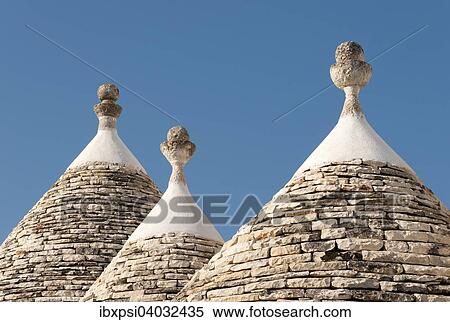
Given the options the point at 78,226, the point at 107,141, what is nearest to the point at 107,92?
the point at 107,141

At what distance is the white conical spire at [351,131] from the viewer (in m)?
10.4

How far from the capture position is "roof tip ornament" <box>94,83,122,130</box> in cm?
1809

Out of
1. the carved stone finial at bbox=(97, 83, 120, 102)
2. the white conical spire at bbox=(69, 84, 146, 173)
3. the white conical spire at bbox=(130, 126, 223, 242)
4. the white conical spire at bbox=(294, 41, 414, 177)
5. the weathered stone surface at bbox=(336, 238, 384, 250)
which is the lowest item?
the weathered stone surface at bbox=(336, 238, 384, 250)

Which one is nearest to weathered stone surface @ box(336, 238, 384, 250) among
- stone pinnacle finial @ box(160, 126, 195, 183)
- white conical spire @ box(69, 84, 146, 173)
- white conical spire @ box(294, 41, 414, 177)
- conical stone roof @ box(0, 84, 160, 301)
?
white conical spire @ box(294, 41, 414, 177)

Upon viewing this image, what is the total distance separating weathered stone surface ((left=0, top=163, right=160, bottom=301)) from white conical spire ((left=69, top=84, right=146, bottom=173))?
17cm

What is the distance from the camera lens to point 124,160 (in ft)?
57.2

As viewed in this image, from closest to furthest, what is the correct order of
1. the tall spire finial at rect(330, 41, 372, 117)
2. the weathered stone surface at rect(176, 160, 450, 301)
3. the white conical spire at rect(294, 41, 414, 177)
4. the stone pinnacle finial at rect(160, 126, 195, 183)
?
the weathered stone surface at rect(176, 160, 450, 301) < the white conical spire at rect(294, 41, 414, 177) < the tall spire finial at rect(330, 41, 372, 117) < the stone pinnacle finial at rect(160, 126, 195, 183)

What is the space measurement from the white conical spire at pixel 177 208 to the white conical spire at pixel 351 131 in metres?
3.73

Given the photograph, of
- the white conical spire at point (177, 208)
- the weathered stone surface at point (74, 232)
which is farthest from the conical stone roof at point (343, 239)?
the weathered stone surface at point (74, 232)

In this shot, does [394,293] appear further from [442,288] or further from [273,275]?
[273,275]

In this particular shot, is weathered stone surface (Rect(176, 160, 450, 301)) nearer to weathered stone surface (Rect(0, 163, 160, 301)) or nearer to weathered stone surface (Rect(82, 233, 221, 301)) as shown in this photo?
weathered stone surface (Rect(82, 233, 221, 301))

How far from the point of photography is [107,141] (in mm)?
17766

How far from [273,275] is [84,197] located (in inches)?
317
